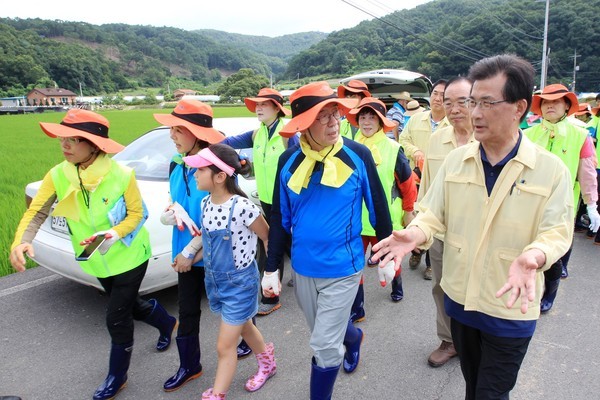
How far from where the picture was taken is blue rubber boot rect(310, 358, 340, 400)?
2385 mm

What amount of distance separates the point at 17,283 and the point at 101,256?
100 inches

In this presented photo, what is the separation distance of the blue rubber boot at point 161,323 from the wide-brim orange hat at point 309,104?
5.86 feet

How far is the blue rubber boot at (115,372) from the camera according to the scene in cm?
279

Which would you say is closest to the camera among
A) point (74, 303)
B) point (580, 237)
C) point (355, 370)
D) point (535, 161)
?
point (535, 161)

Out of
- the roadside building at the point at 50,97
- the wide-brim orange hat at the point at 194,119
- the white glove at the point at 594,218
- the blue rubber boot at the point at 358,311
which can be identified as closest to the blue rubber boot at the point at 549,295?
the white glove at the point at 594,218

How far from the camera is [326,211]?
7.72 ft

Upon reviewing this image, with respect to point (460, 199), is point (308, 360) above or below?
below

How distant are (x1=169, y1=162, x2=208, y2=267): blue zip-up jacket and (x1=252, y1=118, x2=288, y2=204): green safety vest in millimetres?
1136

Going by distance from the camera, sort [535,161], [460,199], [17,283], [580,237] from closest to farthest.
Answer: [535,161]
[460,199]
[17,283]
[580,237]

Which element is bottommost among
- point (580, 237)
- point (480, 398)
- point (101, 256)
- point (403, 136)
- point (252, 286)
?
point (580, 237)

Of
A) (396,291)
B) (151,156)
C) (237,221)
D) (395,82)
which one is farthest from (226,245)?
(395,82)

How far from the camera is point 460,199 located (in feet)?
6.59

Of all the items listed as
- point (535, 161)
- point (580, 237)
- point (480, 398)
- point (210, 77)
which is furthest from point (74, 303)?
point (210, 77)

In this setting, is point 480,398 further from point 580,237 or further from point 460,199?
point 580,237
